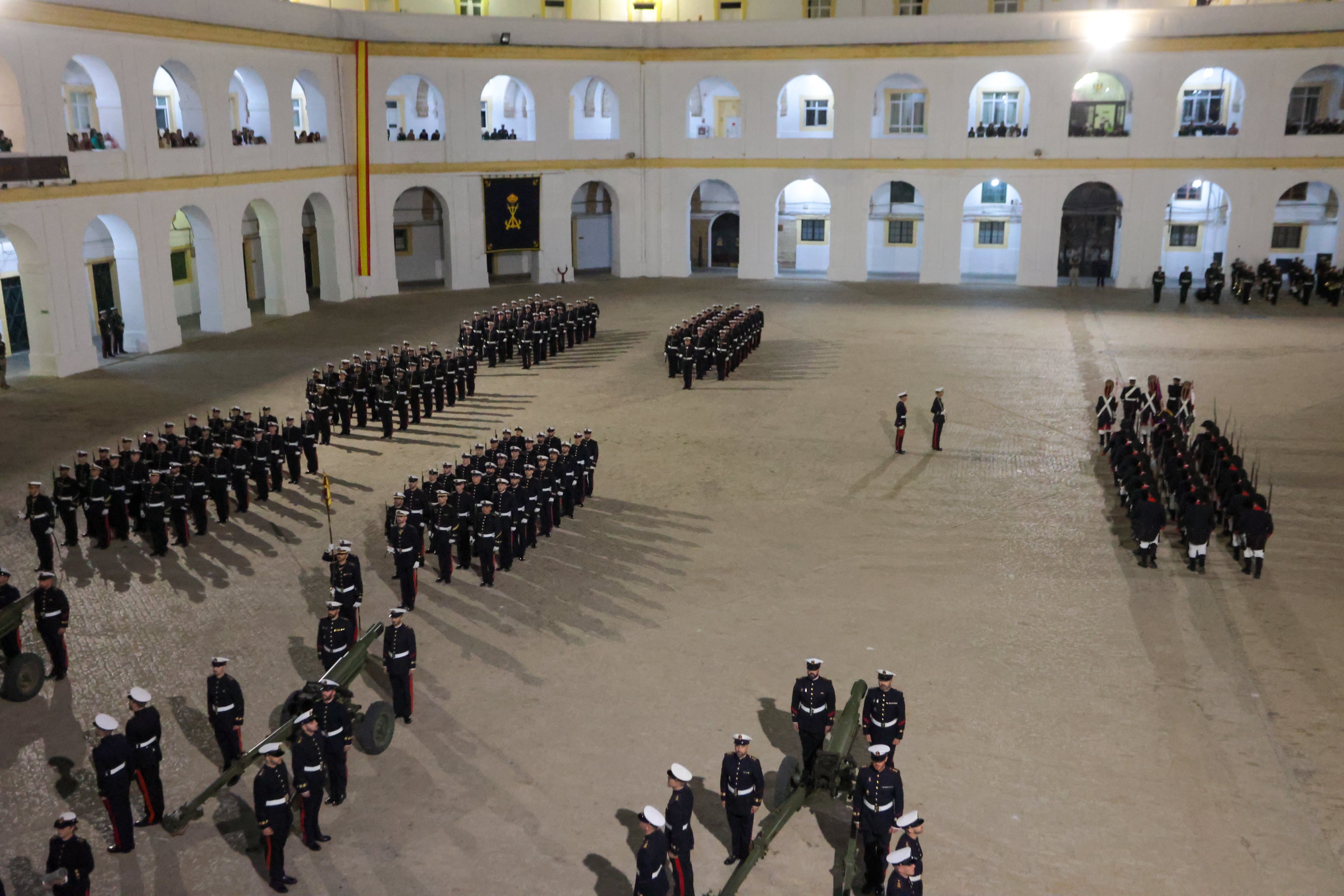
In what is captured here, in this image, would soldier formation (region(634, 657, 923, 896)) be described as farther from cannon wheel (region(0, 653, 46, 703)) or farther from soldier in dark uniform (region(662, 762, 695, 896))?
cannon wheel (region(0, 653, 46, 703))

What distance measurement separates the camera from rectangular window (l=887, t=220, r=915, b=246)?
39938 millimetres

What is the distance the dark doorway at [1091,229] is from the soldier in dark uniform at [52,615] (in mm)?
34326

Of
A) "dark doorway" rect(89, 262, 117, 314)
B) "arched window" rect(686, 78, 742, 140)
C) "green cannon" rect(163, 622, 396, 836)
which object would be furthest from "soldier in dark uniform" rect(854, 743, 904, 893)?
"arched window" rect(686, 78, 742, 140)

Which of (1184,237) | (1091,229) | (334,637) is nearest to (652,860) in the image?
(334,637)

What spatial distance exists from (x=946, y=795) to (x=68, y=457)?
15108 millimetres

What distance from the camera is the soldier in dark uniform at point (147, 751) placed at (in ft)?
28.3

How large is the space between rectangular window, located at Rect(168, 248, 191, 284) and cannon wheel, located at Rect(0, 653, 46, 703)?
21704mm

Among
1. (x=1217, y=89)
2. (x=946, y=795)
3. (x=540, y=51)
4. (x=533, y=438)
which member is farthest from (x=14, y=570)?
(x=1217, y=89)

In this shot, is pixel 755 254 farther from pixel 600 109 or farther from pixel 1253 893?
pixel 1253 893

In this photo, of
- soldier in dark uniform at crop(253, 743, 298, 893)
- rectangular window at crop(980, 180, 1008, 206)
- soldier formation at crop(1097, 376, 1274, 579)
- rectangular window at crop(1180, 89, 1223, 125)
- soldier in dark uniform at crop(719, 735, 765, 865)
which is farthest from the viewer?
rectangular window at crop(980, 180, 1008, 206)

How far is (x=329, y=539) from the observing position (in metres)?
14.6

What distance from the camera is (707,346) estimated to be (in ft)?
78.3

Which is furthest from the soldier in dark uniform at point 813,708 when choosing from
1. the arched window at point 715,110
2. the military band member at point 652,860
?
the arched window at point 715,110

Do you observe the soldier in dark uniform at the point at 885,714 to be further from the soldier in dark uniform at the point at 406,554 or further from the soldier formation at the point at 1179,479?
the soldier formation at the point at 1179,479
